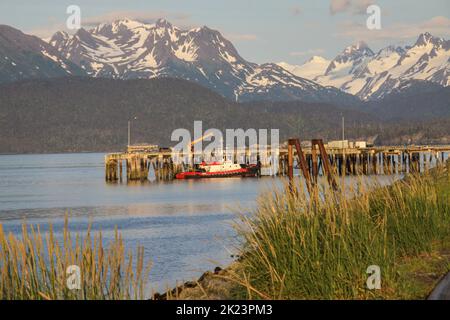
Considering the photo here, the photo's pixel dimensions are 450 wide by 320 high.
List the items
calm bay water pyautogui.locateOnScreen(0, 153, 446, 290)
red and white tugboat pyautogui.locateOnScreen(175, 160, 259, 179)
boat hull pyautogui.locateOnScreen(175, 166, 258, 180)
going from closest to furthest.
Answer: calm bay water pyautogui.locateOnScreen(0, 153, 446, 290) → boat hull pyautogui.locateOnScreen(175, 166, 258, 180) → red and white tugboat pyautogui.locateOnScreen(175, 160, 259, 179)

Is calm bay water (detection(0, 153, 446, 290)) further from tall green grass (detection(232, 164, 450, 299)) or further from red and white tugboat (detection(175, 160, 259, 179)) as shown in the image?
red and white tugboat (detection(175, 160, 259, 179))

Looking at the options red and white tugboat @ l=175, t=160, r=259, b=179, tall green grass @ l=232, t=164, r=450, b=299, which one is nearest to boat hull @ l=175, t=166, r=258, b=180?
red and white tugboat @ l=175, t=160, r=259, b=179

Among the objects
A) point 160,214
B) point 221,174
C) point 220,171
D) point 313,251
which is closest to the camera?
point 313,251

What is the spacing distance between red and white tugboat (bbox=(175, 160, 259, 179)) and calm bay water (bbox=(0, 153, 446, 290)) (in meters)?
1.56

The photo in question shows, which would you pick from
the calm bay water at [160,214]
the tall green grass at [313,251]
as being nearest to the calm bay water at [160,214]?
the calm bay water at [160,214]

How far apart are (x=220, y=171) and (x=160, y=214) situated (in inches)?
2394

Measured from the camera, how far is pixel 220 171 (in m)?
129

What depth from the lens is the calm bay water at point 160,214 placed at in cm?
3756

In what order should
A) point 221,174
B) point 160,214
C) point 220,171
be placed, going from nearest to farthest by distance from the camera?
1. point 160,214
2. point 221,174
3. point 220,171

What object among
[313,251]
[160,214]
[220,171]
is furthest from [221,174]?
[313,251]

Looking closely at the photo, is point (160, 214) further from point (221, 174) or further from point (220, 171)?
point (220, 171)

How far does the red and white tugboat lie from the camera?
12644 centimetres

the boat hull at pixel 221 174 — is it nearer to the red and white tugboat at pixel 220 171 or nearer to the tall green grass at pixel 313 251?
the red and white tugboat at pixel 220 171

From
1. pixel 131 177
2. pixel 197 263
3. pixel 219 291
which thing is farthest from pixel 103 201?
pixel 219 291
